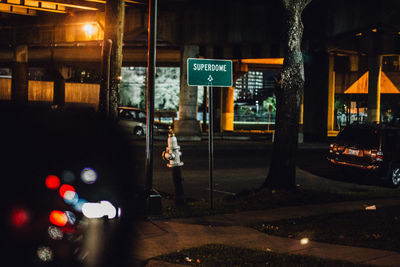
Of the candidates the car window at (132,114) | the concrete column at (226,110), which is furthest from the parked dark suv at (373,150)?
the concrete column at (226,110)

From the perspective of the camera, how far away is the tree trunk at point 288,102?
12.2 m

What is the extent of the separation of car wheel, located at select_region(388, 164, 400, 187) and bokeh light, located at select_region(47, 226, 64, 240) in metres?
12.3

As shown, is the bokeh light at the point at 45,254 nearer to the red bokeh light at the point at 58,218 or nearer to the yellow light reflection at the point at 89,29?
the red bokeh light at the point at 58,218

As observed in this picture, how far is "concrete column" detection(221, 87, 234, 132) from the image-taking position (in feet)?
169

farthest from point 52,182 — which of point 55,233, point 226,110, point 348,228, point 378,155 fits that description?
point 226,110

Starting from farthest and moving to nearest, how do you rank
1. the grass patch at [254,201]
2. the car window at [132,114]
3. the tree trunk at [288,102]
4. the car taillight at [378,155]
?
the car window at [132,114], the car taillight at [378,155], the tree trunk at [288,102], the grass patch at [254,201]

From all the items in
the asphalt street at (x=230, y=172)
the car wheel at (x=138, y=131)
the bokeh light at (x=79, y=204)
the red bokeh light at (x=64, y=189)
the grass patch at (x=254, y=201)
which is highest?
the red bokeh light at (x=64, y=189)

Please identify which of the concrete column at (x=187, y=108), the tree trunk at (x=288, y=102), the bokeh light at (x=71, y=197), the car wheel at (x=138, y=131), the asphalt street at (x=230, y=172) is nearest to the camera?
the bokeh light at (x=71, y=197)

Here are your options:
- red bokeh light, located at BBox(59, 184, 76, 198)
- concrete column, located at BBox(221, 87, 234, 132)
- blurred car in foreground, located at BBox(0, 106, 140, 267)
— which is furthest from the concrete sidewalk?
concrete column, located at BBox(221, 87, 234, 132)

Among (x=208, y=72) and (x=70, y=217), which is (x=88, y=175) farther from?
(x=208, y=72)

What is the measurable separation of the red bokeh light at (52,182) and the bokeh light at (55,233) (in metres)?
0.37

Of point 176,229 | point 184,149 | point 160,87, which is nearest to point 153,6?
point 176,229

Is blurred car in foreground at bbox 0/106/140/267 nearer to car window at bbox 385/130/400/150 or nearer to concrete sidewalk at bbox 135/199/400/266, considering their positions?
concrete sidewalk at bbox 135/199/400/266

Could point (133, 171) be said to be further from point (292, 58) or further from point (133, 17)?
point (133, 17)
